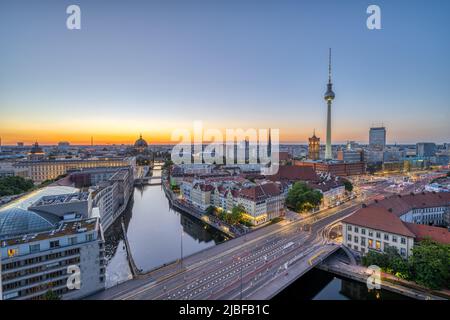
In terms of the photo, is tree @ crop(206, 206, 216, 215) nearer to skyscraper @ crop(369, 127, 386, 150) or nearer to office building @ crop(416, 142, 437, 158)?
office building @ crop(416, 142, 437, 158)

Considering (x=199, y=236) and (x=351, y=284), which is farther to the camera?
(x=199, y=236)

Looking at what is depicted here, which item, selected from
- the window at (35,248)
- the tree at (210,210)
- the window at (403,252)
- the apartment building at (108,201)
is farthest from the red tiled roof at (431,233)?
the apartment building at (108,201)

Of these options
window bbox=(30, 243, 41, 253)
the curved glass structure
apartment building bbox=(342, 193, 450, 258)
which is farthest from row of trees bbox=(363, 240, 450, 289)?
the curved glass structure

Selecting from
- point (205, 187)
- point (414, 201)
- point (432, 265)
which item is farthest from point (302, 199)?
point (432, 265)

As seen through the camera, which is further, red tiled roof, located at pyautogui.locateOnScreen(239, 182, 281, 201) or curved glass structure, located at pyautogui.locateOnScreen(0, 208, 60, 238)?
red tiled roof, located at pyautogui.locateOnScreen(239, 182, 281, 201)
